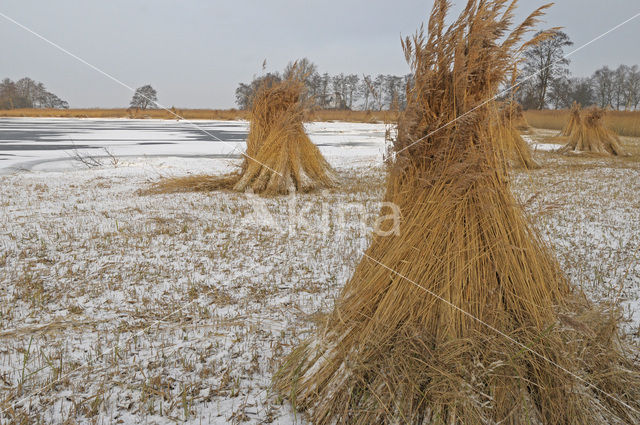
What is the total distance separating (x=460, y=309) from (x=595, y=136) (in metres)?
17.5

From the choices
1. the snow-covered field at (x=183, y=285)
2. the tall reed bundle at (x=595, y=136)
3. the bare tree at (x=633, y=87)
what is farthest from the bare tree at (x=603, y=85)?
the snow-covered field at (x=183, y=285)

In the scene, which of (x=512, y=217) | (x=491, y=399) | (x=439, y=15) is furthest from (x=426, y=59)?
(x=491, y=399)

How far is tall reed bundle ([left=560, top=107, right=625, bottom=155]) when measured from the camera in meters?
16.0

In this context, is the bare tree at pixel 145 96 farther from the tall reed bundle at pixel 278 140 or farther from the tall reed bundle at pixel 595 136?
Result: the tall reed bundle at pixel 595 136

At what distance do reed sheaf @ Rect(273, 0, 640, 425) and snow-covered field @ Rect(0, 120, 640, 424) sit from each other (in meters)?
0.27

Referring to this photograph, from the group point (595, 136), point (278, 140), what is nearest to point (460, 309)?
point (278, 140)

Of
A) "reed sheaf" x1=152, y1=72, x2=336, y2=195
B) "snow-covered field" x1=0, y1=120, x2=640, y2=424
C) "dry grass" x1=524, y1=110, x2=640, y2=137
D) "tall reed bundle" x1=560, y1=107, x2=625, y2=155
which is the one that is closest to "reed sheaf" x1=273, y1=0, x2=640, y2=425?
"snow-covered field" x1=0, y1=120, x2=640, y2=424

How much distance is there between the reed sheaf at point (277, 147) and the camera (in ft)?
27.9

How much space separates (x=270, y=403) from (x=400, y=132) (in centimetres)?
161

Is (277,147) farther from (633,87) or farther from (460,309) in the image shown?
(633,87)

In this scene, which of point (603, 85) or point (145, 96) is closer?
point (145, 96)

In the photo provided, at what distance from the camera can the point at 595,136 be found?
53.0 feet

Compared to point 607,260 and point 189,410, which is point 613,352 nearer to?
point 189,410

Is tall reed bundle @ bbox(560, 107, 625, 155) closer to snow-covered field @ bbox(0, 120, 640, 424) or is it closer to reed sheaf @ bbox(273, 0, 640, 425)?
snow-covered field @ bbox(0, 120, 640, 424)
